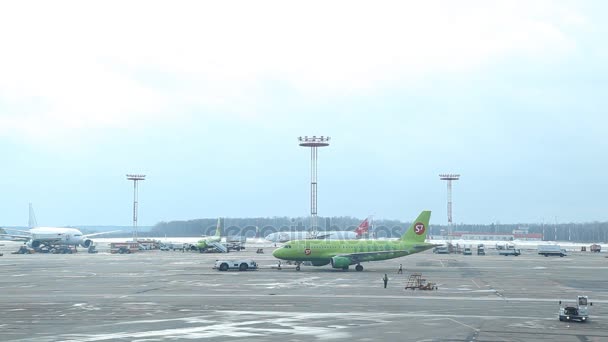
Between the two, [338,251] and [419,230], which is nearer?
[338,251]

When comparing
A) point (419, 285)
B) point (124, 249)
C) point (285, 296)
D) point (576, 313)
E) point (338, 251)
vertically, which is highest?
point (338, 251)

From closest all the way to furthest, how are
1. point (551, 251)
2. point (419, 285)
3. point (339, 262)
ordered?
point (419, 285) < point (339, 262) < point (551, 251)

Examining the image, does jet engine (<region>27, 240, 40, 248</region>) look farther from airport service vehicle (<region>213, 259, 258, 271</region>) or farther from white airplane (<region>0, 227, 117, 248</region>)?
airport service vehicle (<region>213, 259, 258, 271</region>)

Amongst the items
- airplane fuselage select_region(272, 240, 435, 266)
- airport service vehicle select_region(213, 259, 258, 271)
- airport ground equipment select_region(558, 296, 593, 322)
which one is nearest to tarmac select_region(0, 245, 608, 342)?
airport ground equipment select_region(558, 296, 593, 322)

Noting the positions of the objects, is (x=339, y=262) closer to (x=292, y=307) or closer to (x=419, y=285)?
(x=419, y=285)

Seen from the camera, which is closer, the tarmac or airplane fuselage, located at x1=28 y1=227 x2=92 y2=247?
the tarmac

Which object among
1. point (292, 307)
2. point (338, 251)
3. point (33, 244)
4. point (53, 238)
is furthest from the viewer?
point (33, 244)

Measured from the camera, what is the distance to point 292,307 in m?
39.4

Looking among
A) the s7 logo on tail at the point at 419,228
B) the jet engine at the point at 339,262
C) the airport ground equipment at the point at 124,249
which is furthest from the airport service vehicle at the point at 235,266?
the airport ground equipment at the point at 124,249

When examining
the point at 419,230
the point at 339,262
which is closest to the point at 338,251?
the point at 339,262

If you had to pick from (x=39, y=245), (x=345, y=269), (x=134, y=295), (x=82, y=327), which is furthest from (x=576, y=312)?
(x=39, y=245)

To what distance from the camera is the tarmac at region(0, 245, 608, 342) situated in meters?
29.8

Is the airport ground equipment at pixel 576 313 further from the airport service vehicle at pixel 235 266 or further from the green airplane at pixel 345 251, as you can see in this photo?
the airport service vehicle at pixel 235 266

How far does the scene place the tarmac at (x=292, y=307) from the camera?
1171 inches
